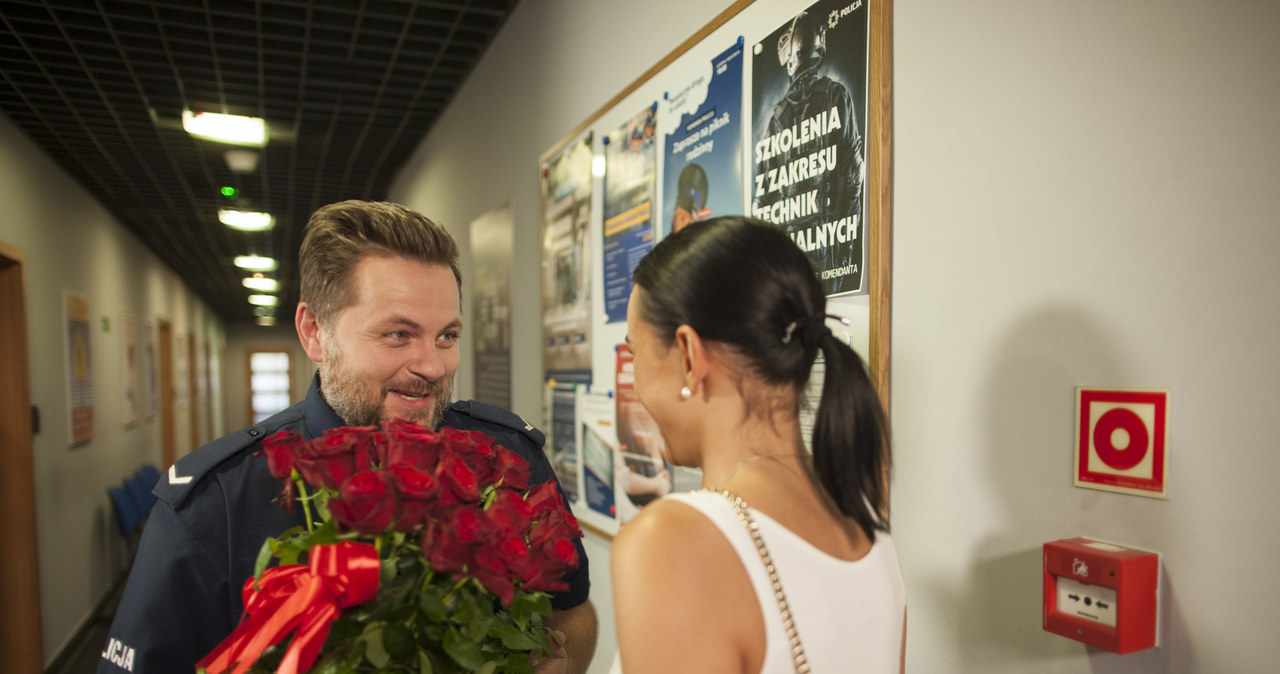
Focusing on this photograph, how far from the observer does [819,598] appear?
0.85 metres

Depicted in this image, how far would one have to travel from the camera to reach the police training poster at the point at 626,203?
7.23ft

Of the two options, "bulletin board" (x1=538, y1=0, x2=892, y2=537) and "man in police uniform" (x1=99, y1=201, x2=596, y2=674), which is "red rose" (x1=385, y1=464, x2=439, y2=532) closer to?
"man in police uniform" (x1=99, y1=201, x2=596, y2=674)

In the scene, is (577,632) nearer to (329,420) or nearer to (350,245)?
(329,420)

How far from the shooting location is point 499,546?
27.7 inches

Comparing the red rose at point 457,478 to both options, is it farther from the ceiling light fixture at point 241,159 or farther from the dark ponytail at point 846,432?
the ceiling light fixture at point 241,159

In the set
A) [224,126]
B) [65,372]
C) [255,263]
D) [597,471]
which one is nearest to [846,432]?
[597,471]

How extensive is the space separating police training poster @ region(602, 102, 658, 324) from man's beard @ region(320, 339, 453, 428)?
88 cm

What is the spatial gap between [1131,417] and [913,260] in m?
0.45

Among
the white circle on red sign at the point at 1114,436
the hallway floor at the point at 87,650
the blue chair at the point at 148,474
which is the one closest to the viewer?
the white circle on red sign at the point at 1114,436

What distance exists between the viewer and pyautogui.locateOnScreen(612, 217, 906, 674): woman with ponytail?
0.79 meters

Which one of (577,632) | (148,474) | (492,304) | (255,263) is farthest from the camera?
(255,263)

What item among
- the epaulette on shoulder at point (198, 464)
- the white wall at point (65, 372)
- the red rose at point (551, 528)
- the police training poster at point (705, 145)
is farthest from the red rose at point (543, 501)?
the white wall at point (65, 372)

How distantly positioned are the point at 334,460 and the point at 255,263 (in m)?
11.1

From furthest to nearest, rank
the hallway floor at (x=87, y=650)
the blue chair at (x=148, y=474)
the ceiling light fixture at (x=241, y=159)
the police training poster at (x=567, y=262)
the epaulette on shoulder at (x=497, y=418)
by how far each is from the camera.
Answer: the blue chair at (x=148, y=474)
the ceiling light fixture at (x=241, y=159)
the hallway floor at (x=87, y=650)
the police training poster at (x=567, y=262)
the epaulette on shoulder at (x=497, y=418)
